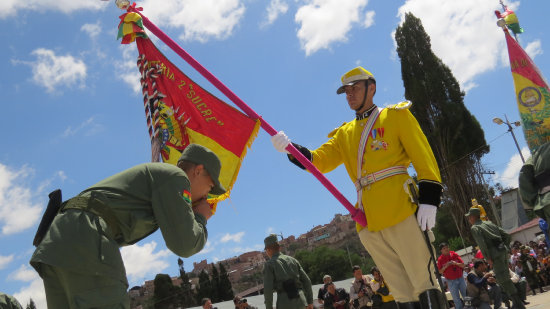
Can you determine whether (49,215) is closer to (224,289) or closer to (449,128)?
(449,128)

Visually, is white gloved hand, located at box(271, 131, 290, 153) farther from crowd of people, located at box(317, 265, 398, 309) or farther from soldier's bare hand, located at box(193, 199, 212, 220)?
crowd of people, located at box(317, 265, 398, 309)

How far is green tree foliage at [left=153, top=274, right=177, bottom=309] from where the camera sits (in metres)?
54.8

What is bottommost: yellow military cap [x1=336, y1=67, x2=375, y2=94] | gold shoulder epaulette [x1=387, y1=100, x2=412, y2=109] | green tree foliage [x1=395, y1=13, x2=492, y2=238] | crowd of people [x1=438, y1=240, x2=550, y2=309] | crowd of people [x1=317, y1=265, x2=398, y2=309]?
crowd of people [x1=438, y1=240, x2=550, y2=309]

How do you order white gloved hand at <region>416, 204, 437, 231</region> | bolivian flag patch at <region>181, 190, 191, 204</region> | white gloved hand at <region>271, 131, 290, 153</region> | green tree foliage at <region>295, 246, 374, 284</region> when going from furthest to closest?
green tree foliage at <region>295, 246, 374, 284</region> → white gloved hand at <region>271, 131, 290, 153</region> → white gloved hand at <region>416, 204, 437, 231</region> → bolivian flag patch at <region>181, 190, 191, 204</region>

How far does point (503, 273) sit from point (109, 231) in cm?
841

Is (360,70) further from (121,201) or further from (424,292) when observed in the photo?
(121,201)

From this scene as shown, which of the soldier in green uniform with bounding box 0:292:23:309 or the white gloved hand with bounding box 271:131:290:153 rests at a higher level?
the white gloved hand with bounding box 271:131:290:153

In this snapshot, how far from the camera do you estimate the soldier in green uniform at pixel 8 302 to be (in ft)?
13.9

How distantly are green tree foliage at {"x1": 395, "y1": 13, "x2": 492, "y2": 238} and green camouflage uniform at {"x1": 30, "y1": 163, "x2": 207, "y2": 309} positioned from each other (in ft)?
107

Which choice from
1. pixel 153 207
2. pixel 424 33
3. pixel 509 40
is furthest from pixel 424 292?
pixel 424 33

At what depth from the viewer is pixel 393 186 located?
170 inches

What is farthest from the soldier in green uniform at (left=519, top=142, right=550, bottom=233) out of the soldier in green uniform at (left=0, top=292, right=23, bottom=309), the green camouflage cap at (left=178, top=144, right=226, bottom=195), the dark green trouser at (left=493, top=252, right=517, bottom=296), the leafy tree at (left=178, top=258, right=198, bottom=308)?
the leafy tree at (left=178, top=258, right=198, bottom=308)

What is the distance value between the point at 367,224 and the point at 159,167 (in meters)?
2.22

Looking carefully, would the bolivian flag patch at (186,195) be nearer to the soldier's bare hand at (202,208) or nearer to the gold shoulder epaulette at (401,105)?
the soldier's bare hand at (202,208)
